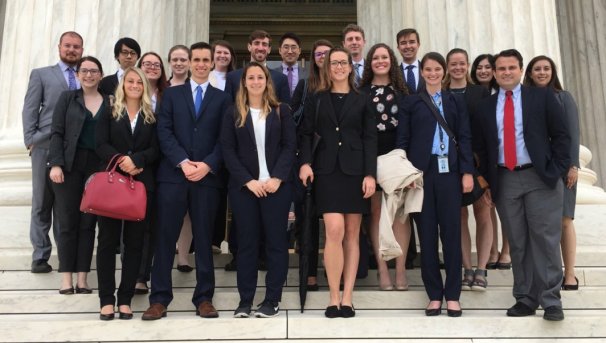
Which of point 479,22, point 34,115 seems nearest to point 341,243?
point 34,115

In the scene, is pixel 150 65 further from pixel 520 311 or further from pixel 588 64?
pixel 588 64

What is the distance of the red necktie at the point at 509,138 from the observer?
16.8 ft

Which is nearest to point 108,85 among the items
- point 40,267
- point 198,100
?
point 198,100

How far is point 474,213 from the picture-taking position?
593cm

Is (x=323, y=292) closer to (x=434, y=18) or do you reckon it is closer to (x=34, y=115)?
(x=34, y=115)

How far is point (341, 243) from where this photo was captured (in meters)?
5.01

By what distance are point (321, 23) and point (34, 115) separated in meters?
11.8

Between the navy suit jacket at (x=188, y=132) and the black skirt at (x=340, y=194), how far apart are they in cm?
93

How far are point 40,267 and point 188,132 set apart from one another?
2159 mm

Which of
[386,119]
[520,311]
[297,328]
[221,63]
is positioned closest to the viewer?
[297,328]

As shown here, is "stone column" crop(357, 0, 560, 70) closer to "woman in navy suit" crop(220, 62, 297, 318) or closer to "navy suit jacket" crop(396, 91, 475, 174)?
"navy suit jacket" crop(396, 91, 475, 174)

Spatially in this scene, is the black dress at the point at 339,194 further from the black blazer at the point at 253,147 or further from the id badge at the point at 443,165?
the id badge at the point at 443,165

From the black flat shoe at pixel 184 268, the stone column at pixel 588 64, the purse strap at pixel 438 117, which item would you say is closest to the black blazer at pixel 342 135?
the purse strap at pixel 438 117

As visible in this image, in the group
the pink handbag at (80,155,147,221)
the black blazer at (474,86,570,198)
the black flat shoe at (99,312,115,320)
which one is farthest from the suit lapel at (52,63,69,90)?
the black blazer at (474,86,570,198)
